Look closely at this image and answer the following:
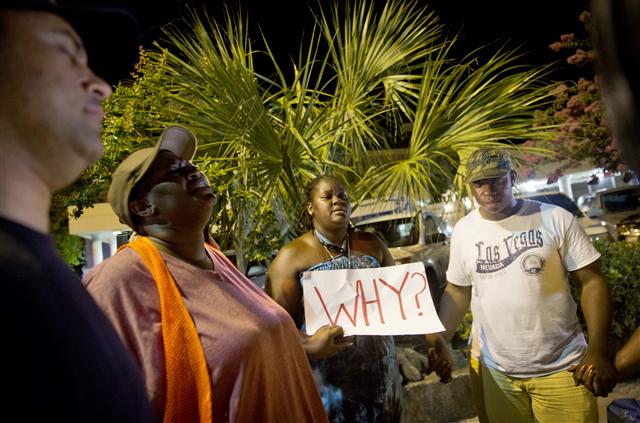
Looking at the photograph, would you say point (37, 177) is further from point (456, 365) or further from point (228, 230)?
point (456, 365)

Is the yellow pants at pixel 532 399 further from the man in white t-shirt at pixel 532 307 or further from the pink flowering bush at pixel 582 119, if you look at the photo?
the pink flowering bush at pixel 582 119

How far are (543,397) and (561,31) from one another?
9.95 m

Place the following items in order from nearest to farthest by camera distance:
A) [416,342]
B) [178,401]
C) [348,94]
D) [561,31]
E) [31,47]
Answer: [31,47] → [178,401] → [348,94] → [416,342] → [561,31]

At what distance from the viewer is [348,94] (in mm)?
4734

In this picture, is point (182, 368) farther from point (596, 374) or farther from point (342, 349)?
point (596, 374)

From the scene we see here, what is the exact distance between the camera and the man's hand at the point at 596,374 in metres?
2.41

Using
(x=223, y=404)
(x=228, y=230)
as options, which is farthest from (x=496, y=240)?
(x=228, y=230)

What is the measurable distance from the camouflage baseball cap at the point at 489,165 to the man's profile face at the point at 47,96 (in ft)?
7.95

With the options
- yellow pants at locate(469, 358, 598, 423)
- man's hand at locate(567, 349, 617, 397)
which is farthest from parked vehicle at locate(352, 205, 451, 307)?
man's hand at locate(567, 349, 617, 397)

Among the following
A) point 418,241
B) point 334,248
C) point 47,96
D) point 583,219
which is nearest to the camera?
point 47,96

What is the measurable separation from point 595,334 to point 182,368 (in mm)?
2282

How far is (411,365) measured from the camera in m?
4.61

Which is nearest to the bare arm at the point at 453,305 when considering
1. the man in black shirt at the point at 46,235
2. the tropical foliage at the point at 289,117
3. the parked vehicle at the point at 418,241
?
the tropical foliage at the point at 289,117

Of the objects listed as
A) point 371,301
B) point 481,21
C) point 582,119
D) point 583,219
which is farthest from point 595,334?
point 481,21
